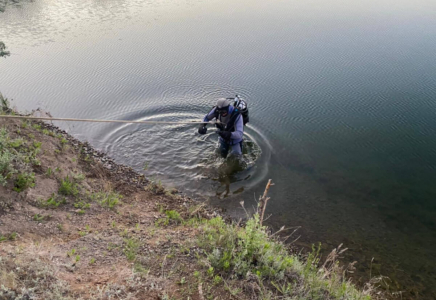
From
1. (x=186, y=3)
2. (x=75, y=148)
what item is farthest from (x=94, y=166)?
(x=186, y=3)

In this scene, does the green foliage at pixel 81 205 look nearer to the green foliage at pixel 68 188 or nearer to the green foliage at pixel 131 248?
the green foliage at pixel 68 188

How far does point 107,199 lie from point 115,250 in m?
2.08

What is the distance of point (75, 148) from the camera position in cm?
970

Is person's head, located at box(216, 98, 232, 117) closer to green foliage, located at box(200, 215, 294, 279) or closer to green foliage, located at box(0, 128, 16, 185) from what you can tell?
green foliage, located at box(200, 215, 294, 279)

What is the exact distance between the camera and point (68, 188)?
6.93 m

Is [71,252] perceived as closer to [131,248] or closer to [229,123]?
[131,248]

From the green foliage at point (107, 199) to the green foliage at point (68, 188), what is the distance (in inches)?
15.1

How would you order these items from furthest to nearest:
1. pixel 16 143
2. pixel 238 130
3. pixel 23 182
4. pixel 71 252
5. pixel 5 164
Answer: pixel 238 130, pixel 16 143, pixel 23 182, pixel 5 164, pixel 71 252

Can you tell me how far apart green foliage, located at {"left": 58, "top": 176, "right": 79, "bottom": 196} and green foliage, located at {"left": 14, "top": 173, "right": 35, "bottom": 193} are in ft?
1.86

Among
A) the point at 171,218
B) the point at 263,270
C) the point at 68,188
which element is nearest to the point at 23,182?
the point at 68,188

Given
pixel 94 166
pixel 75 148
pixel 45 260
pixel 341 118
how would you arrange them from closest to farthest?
1. pixel 45 260
2. pixel 94 166
3. pixel 75 148
4. pixel 341 118

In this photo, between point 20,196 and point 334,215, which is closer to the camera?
point 20,196

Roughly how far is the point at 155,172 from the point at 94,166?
178 centimetres

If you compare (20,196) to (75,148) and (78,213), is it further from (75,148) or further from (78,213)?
(75,148)
